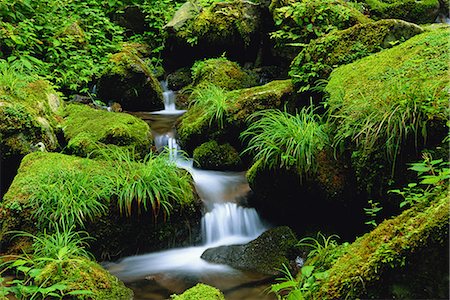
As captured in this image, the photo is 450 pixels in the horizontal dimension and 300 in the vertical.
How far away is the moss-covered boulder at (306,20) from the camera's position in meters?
7.27

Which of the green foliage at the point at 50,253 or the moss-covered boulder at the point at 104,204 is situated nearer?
the green foliage at the point at 50,253

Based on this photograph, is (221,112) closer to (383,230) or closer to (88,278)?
(88,278)

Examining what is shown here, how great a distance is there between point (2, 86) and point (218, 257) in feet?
12.4

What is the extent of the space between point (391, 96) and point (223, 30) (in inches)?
245

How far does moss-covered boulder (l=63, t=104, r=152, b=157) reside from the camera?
5.48 meters

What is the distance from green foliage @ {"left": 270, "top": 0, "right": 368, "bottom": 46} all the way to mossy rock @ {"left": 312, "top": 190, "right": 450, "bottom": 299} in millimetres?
5445

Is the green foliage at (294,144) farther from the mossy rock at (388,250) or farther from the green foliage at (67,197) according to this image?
the mossy rock at (388,250)

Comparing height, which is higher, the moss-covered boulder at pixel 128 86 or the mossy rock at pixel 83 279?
the moss-covered boulder at pixel 128 86

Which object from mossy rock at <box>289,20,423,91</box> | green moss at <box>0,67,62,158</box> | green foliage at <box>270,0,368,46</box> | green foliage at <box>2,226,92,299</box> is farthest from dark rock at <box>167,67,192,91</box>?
green foliage at <box>2,226,92,299</box>

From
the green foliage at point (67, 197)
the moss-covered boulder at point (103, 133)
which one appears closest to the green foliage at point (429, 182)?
the green foliage at point (67, 197)

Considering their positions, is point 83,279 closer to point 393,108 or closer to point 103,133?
point 103,133

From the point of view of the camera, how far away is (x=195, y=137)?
648 cm

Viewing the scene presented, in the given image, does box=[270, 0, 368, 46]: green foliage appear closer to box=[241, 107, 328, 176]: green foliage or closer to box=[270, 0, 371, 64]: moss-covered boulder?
box=[270, 0, 371, 64]: moss-covered boulder

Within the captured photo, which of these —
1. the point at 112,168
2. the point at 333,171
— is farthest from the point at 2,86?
the point at 333,171
